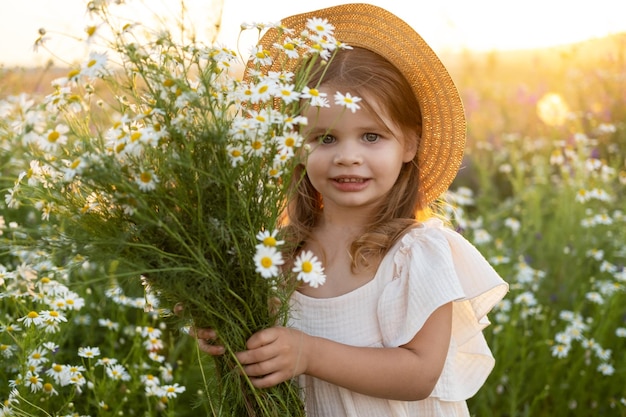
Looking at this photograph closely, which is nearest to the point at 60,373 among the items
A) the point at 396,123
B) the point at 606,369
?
the point at 396,123

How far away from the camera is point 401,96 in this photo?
2148 mm

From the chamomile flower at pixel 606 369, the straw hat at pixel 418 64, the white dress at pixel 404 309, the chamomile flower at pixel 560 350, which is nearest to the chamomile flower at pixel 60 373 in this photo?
the white dress at pixel 404 309

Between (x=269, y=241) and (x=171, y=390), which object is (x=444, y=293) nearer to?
(x=269, y=241)

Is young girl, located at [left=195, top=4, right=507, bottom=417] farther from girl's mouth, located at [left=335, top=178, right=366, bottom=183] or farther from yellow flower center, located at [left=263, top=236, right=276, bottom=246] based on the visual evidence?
yellow flower center, located at [left=263, top=236, right=276, bottom=246]

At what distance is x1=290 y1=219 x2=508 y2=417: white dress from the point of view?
198cm

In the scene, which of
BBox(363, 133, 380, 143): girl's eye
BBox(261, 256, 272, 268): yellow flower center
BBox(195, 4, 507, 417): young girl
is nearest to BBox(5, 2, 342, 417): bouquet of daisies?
BBox(261, 256, 272, 268): yellow flower center

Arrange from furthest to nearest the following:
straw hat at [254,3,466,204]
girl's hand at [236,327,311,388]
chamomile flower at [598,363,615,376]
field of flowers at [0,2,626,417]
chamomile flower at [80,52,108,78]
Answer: chamomile flower at [598,363,615,376], straw hat at [254,3,466,204], field of flowers at [0,2,626,417], girl's hand at [236,327,311,388], chamomile flower at [80,52,108,78]

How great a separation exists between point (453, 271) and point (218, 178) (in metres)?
0.76

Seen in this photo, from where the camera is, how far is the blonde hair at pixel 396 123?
2064 millimetres

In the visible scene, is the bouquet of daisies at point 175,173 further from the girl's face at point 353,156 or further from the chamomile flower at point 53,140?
the girl's face at point 353,156

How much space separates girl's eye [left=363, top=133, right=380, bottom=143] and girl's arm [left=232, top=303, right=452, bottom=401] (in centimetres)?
47

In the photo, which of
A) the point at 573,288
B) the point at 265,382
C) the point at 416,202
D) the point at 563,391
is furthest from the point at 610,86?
the point at 265,382

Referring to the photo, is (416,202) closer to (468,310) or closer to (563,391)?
(468,310)

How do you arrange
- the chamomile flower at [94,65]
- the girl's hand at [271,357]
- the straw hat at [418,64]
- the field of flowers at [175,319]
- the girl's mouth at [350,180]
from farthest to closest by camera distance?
the straw hat at [418,64]
the girl's mouth at [350,180]
the field of flowers at [175,319]
the girl's hand at [271,357]
the chamomile flower at [94,65]
